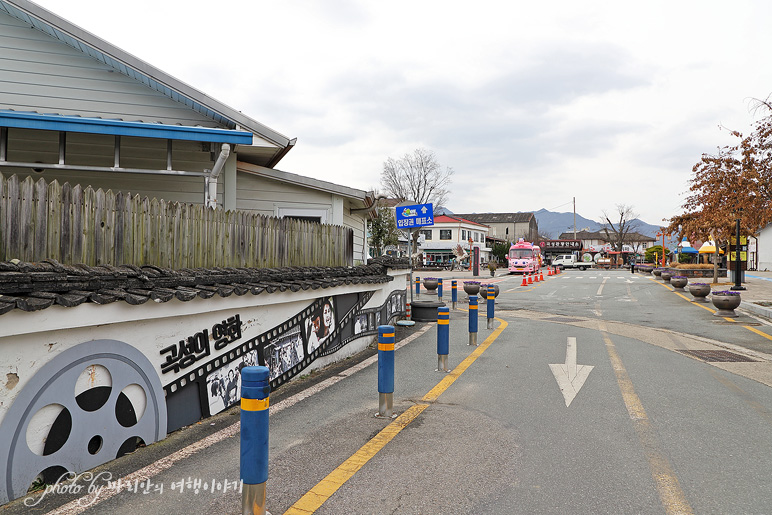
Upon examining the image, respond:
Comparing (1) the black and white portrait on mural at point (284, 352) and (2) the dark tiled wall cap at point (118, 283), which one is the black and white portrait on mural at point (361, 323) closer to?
(1) the black and white portrait on mural at point (284, 352)

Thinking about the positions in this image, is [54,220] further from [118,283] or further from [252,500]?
[252,500]

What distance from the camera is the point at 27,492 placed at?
360 centimetres

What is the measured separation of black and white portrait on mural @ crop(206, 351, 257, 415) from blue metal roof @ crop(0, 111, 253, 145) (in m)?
4.92

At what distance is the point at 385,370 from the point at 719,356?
22.8 ft

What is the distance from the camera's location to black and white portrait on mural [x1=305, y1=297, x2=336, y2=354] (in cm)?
751

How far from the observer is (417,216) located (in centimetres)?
1311

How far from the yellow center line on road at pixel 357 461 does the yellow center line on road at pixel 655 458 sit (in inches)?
86.8

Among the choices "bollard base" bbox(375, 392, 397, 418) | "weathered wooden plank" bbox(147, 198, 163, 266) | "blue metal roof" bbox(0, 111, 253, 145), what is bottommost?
"bollard base" bbox(375, 392, 397, 418)

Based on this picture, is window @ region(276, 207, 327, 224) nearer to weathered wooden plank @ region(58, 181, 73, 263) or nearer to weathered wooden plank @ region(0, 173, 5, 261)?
weathered wooden plank @ region(58, 181, 73, 263)

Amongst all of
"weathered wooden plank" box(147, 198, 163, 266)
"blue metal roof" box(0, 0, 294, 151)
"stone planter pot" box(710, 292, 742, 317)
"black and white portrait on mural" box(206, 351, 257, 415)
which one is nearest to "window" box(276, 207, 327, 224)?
"blue metal roof" box(0, 0, 294, 151)

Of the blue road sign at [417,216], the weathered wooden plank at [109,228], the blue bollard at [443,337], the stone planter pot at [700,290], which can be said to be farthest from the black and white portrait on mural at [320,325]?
the stone planter pot at [700,290]

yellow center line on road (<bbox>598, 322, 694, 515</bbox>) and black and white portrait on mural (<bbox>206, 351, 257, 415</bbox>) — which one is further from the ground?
black and white portrait on mural (<bbox>206, 351, 257, 415</bbox>)

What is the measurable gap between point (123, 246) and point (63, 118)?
511 cm

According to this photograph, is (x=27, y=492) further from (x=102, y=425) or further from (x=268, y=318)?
(x=268, y=318)
